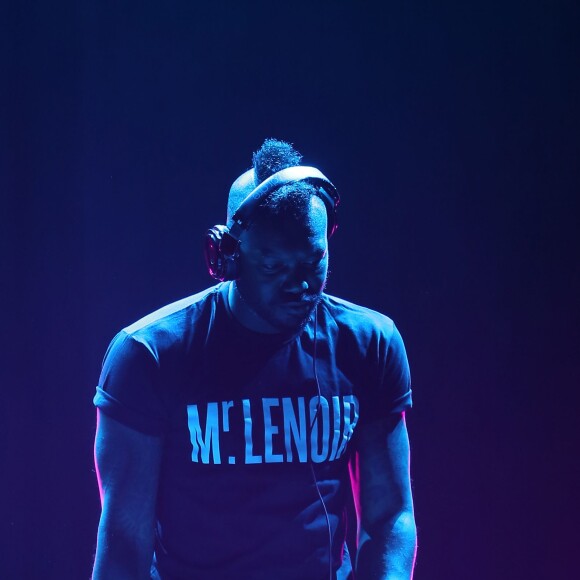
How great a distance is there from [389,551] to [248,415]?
46 centimetres

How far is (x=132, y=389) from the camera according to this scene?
4.58 feet

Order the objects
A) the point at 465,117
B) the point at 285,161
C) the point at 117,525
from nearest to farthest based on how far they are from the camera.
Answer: the point at 117,525 → the point at 285,161 → the point at 465,117

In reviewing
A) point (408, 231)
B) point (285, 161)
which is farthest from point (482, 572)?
point (285, 161)

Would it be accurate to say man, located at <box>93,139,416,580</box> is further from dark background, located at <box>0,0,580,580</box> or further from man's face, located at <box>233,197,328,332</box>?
dark background, located at <box>0,0,580,580</box>

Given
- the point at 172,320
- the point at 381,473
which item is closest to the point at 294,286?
the point at 172,320

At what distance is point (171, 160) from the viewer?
2082 mm

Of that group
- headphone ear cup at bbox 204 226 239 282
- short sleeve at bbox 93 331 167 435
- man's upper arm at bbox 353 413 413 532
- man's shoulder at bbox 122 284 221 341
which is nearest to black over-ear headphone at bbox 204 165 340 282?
headphone ear cup at bbox 204 226 239 282

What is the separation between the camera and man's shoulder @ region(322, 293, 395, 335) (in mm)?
1593

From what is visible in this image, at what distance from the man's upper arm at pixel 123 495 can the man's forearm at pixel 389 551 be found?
1.67 ft

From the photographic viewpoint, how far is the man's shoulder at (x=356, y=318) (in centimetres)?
159

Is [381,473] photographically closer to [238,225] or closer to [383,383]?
[383,383]

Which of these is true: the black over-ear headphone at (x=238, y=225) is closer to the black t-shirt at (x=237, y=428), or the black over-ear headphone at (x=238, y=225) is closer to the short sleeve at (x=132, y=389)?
the black t-shirt at (x=237, y=428)

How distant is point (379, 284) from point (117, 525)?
118cm

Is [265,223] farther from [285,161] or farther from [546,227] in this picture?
[546,227]
